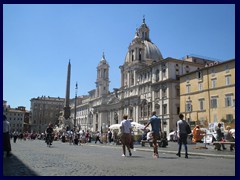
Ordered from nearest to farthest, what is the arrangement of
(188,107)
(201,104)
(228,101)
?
1. (228,101)
2. (201,104)
3. (188,107)

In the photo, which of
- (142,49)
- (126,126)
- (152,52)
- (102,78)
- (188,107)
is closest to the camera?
(126,126)

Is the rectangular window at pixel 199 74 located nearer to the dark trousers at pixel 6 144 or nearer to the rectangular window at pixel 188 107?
the rectangular window at pixel 188 107

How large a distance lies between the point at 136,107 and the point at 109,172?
66.5 meters

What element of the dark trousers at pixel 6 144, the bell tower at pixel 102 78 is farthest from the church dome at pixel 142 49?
the dark trousers at pixel 6 144

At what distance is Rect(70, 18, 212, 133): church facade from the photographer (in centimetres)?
6127

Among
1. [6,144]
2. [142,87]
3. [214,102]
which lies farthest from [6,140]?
[142,87]

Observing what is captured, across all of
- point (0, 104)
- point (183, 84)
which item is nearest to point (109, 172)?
point (0, 104)

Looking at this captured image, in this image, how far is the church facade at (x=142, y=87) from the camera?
201 feet

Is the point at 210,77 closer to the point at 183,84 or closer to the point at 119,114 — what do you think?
the point at 183,84

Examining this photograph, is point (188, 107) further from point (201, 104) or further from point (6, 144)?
point (6, 144)

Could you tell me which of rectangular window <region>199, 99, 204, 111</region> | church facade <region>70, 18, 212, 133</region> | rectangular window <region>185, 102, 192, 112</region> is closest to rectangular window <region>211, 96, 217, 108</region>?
rectangular window <region>199, 99, 204, 111</region>

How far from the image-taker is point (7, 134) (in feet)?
37.6

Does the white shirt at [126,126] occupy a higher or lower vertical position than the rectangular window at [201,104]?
lower

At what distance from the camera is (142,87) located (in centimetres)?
7081
